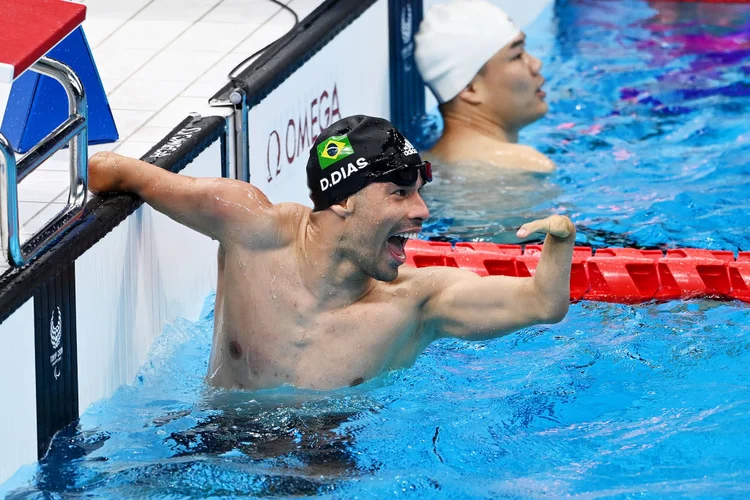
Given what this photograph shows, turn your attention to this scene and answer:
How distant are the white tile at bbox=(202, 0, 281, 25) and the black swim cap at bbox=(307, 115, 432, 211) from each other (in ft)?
8.43

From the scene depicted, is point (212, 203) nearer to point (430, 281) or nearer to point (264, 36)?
point (430, 281)

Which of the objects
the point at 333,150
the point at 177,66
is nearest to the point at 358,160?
the point at 333,150

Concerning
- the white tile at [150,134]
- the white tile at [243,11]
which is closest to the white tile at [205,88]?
A: the white tile at [150,134]

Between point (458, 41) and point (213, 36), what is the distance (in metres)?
1.16

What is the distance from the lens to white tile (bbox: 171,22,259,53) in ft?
18.1

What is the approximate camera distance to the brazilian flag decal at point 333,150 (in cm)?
333

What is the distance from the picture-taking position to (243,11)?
5.98m

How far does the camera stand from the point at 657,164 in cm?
619

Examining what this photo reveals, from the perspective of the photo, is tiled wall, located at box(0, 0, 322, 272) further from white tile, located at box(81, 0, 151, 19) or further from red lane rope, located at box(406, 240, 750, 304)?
red lane rope, located at box(406, 240, 750, 304)

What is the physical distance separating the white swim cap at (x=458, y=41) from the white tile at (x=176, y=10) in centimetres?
101

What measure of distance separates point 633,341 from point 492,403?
0.67m

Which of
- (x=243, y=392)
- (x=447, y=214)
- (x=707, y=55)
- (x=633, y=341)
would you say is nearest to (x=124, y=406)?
(x=243, y=392)

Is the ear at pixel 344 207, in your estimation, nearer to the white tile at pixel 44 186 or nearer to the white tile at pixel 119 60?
the white tile at pixel 44 186

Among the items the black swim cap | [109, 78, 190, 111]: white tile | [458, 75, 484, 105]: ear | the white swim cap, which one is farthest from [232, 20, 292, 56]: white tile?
the black swim cap
